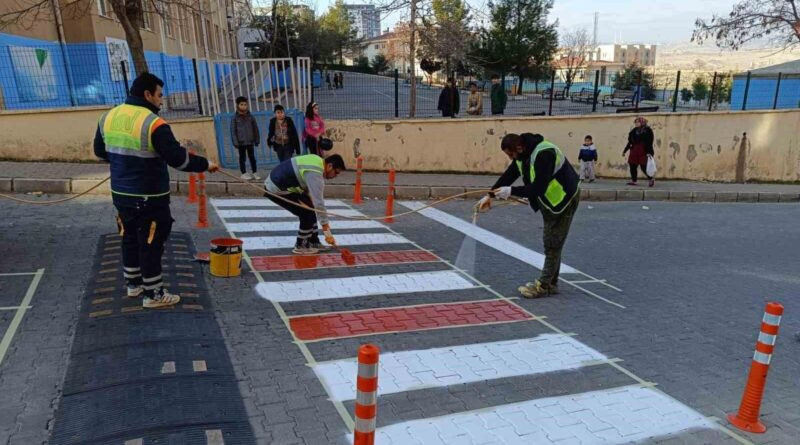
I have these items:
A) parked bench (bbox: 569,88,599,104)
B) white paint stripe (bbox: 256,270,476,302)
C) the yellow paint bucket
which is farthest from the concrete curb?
white paint stripe (bbox: 256,270,476,302)

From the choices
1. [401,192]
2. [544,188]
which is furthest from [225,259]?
[401,192]

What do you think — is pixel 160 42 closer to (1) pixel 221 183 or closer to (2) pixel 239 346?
(1) pixel 221 183

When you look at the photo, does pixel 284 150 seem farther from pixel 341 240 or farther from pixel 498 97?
pixel 498 97

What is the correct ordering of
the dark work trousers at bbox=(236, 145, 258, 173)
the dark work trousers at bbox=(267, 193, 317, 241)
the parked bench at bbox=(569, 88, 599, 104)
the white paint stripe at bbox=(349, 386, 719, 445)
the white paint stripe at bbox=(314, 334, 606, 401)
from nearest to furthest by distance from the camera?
the white paint stripe at bbox=(349, 386, 719, 445)
the white paint stripe at bbox=(314, 334, 606, 401)
the dark work trousers at bbox=(267, 193, 317, 241)
the dark work trousers at bbox=(236, 145, 258, 173)
the parked bench at bbox=(569, 88, 599, 104)

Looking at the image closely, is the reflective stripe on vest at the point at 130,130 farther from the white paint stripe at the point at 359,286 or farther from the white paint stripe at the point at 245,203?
the white paint stripe at the point at 245,203

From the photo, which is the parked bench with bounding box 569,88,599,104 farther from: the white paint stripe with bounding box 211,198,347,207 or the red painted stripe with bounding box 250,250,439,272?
the red painted stripe with bounding box 250,250,439,272

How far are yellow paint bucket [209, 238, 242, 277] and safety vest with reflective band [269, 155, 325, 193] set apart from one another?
101cm

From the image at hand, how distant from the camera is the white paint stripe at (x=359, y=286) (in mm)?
5965

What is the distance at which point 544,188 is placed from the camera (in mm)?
5922

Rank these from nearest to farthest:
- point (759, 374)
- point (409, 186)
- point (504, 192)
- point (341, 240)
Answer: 1. point (759, 374)
2. point (504, 192)
3. point (341, 240)
4. point (409, 186)

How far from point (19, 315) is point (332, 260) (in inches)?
134

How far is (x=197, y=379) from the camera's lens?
406cm

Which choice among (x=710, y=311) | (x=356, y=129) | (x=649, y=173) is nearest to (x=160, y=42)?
(x=356, y=129)

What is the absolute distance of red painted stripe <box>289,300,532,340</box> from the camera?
5129 millimetres
